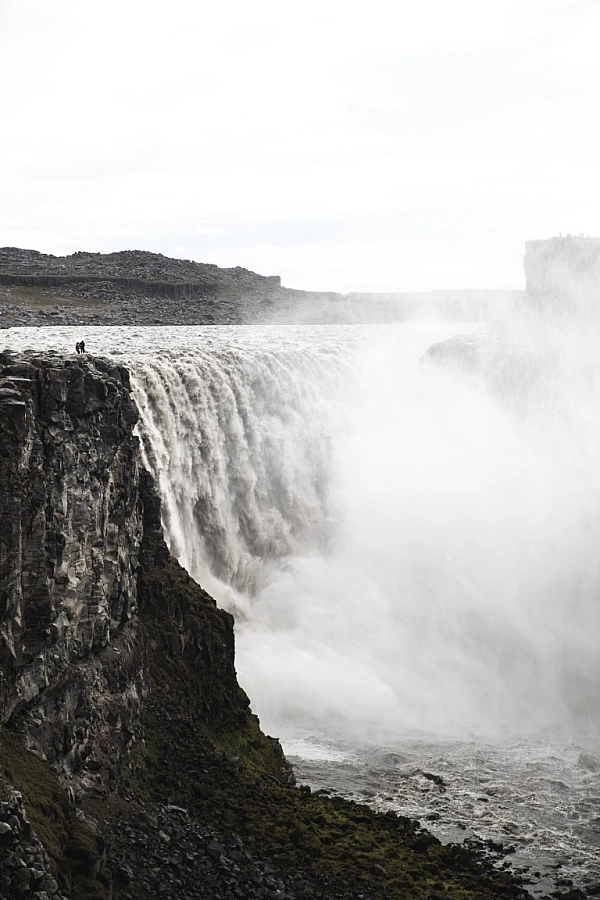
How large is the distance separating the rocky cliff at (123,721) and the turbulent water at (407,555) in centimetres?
492

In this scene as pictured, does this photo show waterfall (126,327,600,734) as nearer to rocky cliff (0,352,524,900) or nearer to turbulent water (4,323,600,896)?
turbulent water (4,323,600,896)

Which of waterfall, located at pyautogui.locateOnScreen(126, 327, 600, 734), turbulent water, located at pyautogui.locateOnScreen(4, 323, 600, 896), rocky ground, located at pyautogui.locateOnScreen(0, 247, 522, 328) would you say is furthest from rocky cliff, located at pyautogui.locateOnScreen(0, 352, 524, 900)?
rocky ground, located at pyautogui.locateOnScreen(0, 247, 522, 328)

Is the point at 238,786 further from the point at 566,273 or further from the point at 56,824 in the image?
the point at 566,273

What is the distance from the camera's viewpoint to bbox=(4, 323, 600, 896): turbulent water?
40.2 m

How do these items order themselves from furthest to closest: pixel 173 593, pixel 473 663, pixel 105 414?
1. pixel 473 663
2. pixel 173 593
3. pixel 105 414

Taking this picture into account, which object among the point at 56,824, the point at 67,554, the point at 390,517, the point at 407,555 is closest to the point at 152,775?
the point at 67,554

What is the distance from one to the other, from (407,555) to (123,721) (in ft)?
110

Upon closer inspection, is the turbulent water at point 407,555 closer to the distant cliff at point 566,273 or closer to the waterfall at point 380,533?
the waterfall at point 380,533

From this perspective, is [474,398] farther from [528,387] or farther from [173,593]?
[173,593]

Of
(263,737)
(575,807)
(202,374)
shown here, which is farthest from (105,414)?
(202,374)

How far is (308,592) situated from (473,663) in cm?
812

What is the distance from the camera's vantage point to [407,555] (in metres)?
61.7

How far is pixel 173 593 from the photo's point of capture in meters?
34.7

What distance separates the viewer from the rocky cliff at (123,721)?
2467cm
